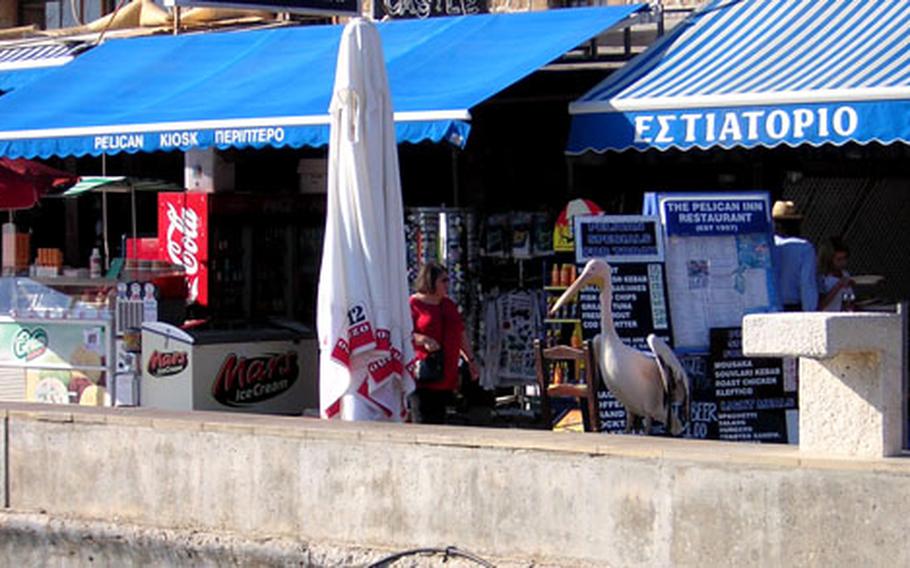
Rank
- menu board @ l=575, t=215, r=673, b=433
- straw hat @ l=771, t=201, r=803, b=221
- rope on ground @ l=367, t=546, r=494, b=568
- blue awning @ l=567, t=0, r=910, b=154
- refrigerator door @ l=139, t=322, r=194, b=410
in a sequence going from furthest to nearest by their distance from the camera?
refrigerator door @ l=139, t=322, r=194, b=410 → straw hat @ l=771, t=201, r=803, b=221 → blue awning @ l=567, t=0, r=910, b=154 → menu board @ l=575, t=215, r=673, b=433 → rope on ground @ l=367, t=546, r=494, b=568

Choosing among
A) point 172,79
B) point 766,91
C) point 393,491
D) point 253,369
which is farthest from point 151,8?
point 393,491

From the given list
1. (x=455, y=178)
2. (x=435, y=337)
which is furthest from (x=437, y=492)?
(x=455, y=178)

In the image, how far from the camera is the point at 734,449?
283 inches

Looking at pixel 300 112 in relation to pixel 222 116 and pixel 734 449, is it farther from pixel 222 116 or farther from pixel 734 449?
pixel 734 449

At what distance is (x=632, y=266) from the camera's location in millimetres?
10531

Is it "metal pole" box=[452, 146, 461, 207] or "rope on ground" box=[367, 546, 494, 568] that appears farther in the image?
"metal pole" box=[452, 146, 461, 207]

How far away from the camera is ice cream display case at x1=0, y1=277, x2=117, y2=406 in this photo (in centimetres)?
1288

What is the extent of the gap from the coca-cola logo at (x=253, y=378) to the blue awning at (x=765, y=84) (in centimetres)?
263

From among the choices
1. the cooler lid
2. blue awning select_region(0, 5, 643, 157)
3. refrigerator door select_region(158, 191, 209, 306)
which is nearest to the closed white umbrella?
blue awning select_region(0, 5, 643, 157)

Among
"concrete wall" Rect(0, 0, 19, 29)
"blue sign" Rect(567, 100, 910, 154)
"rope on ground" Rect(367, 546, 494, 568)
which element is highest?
"concrete wall" Rect(0, 0, 19, 29)

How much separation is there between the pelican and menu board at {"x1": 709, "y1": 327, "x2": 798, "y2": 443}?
562 millimetres

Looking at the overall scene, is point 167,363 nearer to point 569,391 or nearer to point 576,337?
point 576,337

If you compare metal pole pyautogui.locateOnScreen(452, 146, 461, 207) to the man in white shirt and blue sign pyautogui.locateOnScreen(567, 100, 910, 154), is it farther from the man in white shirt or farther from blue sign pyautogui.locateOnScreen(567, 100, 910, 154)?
the man in white shirt

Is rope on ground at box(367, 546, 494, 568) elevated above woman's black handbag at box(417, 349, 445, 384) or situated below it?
below
